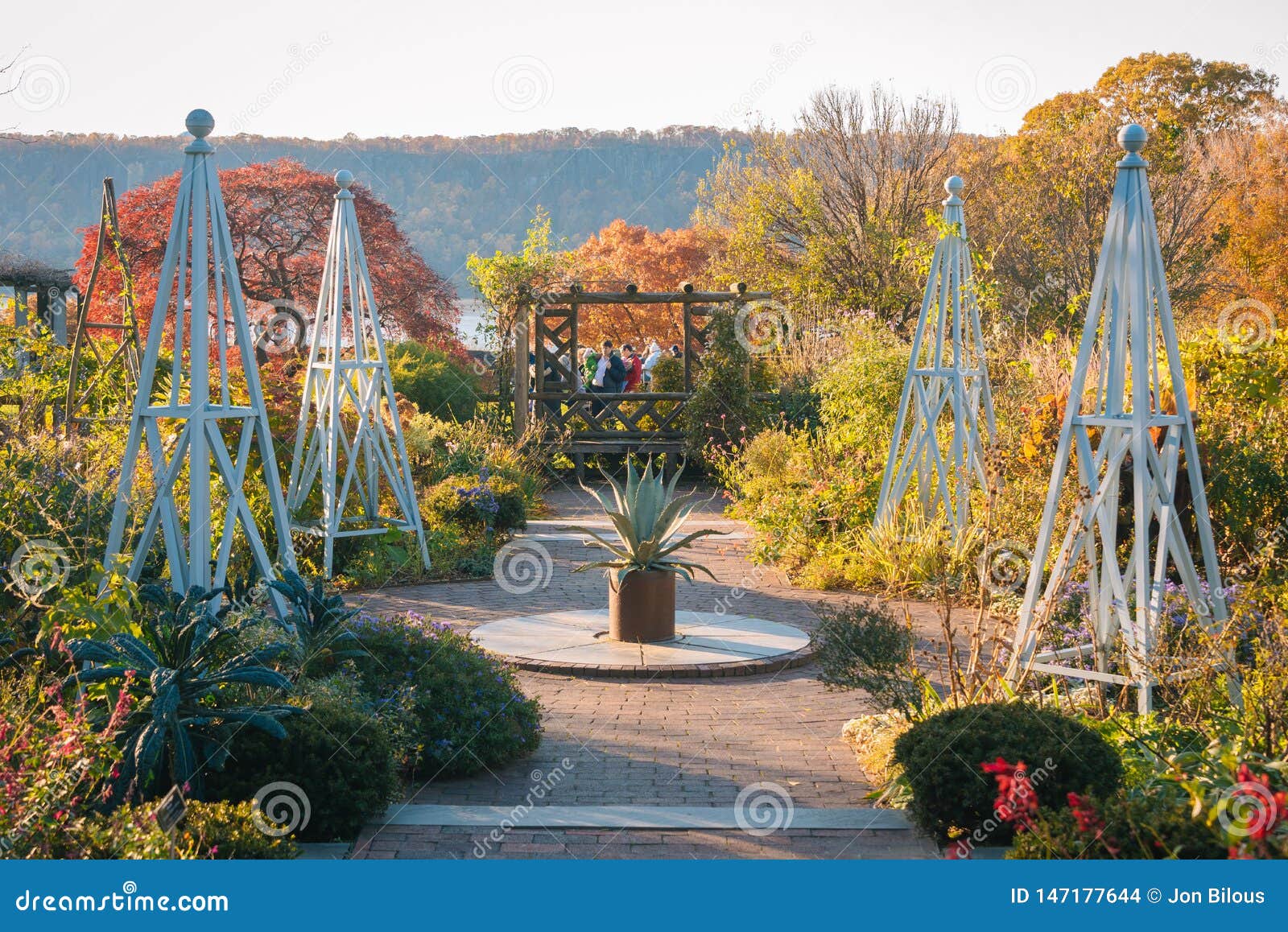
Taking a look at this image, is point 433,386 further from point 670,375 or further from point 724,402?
Answer: point 724,402

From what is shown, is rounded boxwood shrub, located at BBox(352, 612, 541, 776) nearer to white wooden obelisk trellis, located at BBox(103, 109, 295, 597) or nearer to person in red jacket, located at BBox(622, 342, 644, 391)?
white wooden obelisk trellis, located at BBox(103, 109, 295, 597)

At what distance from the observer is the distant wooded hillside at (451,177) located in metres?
29.2

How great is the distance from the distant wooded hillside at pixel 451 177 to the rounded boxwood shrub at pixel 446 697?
72.5ft

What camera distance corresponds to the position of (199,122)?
247 inches

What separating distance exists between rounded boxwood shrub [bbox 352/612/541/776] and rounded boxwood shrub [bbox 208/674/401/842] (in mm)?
484

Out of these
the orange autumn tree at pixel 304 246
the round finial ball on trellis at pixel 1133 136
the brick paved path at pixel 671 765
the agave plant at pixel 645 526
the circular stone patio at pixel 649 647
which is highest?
the orange autumn tree at pixel 304 246

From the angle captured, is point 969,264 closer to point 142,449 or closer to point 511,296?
point 142,449

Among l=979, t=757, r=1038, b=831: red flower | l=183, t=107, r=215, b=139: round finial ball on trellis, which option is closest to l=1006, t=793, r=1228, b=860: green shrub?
l=979, t=757, r=1038, b=831: red flower

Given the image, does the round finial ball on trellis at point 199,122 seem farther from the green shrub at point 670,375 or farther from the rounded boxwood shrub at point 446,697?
the green shrub at point 670,375

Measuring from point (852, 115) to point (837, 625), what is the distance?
20157 millimetres

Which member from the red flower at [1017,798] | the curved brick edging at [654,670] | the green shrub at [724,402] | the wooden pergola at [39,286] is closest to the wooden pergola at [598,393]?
the green shrub at [724,402]

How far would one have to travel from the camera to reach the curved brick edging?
25.3 ft

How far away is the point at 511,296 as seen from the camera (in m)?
18.8

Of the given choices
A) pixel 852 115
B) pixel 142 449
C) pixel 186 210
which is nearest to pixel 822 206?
pixel 852 115
